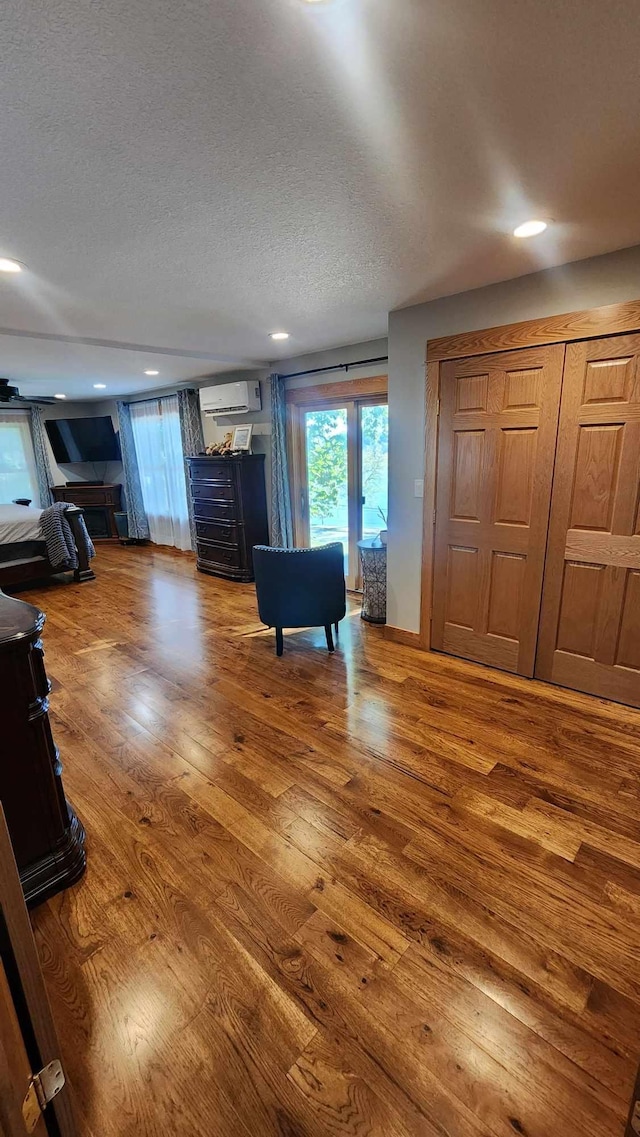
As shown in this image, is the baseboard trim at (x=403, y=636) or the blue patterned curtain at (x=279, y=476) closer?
the baseboard trim at (x=403, y=636)

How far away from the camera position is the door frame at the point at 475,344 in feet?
7.56

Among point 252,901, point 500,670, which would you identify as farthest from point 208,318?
point 252,901

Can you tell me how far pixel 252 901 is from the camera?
155 centimetres

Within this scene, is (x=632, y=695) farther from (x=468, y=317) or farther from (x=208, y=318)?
(x=208, y=318)

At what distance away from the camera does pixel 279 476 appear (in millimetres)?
5043

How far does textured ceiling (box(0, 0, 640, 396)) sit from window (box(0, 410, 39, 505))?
5909 millimetres

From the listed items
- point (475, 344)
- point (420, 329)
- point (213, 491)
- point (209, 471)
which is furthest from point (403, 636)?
point (209, 471)

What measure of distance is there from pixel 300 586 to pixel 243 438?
9.05 feet

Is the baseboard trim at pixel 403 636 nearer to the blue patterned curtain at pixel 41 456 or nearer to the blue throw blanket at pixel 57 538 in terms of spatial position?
the blue throw blanket at pixel 57 538

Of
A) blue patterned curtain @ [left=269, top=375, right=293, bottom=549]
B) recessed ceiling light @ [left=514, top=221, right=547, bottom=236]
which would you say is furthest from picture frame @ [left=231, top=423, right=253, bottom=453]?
recessed ceiling light @ [left=514, top=221, right=547, bottom=236]

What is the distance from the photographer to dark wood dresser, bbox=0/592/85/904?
1.44m

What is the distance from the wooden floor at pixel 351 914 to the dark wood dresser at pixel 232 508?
2.64m

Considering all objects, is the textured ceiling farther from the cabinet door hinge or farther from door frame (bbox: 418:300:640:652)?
the cabinet door hinge

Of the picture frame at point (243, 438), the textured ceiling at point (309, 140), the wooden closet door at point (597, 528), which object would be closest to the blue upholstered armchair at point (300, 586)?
the wooden closet door at point (597, 528)
